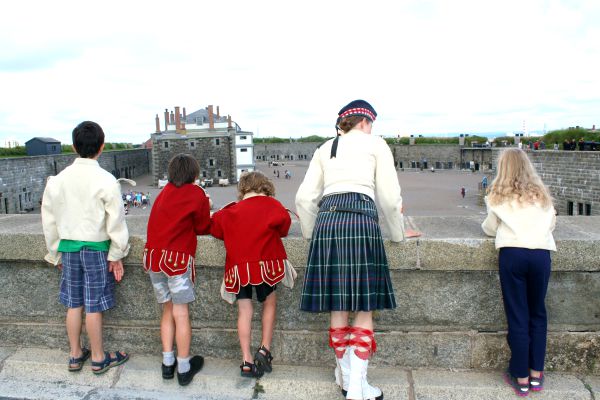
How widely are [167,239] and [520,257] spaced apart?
6.69ft

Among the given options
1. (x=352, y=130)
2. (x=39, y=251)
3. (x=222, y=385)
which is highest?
(x=352, y=130)

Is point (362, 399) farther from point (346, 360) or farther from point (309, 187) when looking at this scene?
point (309, 187)

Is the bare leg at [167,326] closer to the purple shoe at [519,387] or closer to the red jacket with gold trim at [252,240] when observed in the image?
the red jacket with gold trim at [252,240]

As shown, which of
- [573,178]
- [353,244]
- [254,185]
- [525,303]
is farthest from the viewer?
[573,178]

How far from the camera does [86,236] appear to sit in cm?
319

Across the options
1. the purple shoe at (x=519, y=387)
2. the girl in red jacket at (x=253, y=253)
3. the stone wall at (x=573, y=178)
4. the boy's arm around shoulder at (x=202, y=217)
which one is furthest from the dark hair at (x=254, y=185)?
the stone wall at (x=573, y=178)

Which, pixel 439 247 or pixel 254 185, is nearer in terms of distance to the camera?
pixel 439 247

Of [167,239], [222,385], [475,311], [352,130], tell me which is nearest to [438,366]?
[475,311]

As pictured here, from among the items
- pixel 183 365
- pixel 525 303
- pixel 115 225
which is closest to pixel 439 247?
pixel 525 303

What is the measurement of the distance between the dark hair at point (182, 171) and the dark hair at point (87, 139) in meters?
0.48

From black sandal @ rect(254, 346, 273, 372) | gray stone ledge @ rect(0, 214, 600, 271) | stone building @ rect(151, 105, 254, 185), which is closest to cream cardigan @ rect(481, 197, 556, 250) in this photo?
gray stone ledge @ rect(0, 214, 600, 271)

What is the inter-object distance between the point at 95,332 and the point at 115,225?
0.71 m

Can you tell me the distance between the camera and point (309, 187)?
315 cm

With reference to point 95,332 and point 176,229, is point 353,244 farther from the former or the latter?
point 95,332
